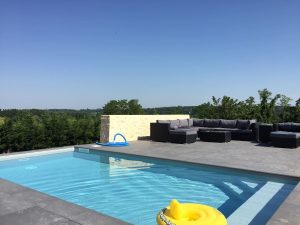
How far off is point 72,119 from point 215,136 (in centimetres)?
611

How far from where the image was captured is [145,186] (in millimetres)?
5801

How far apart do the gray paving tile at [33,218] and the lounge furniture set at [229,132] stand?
775 centimetres

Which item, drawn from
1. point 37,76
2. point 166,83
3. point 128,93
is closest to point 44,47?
point 37,76

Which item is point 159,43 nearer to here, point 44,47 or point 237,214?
point 44,47

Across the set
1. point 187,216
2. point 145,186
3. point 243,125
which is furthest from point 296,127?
point 187,216

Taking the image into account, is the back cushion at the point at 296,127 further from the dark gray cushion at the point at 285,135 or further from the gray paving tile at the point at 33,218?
the gray paving tile at the point at 33,218

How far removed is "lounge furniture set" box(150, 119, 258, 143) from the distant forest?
3250 mm

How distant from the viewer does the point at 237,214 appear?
3.99m

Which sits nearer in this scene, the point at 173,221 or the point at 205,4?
the point at 173,221

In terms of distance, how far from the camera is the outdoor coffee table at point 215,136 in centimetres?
1097

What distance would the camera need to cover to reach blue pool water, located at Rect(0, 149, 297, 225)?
14.5 ft

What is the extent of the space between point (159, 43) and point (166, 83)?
698 cm

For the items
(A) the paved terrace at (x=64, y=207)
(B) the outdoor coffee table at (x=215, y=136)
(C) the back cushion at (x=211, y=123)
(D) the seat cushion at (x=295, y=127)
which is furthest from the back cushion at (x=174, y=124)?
(A) the paved terrace at (x=64, y=207)

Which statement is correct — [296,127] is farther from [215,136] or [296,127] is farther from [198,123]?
[198,123]
